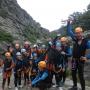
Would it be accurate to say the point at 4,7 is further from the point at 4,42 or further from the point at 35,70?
the point at 35,70

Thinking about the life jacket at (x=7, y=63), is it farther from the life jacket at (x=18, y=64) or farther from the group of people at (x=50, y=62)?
the life jacket at (x=18, y=64)

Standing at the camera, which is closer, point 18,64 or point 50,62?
point 50,62

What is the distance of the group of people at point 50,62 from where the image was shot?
39.7 feet

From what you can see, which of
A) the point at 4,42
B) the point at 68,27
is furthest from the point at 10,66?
the point at 4,42

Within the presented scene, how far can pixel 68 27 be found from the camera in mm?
12398

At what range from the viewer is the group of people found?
39.7 feet

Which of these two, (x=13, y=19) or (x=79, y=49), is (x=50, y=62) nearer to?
(x=79, y=49)

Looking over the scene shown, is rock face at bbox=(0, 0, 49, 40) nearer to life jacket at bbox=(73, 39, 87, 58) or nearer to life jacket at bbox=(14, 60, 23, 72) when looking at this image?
life jacket at bbox=(14, 60, 23, 72)

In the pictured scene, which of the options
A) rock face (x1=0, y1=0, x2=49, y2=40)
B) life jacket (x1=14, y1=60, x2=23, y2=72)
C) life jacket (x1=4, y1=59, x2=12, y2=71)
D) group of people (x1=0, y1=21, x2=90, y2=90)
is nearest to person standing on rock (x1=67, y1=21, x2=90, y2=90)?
group of people (x1=0, y1=21, x2=90, y2=90)

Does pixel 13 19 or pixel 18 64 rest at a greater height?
pixel 13 19

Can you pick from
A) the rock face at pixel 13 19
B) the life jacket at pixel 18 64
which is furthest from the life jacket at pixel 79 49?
the rock face at pixel 13 19

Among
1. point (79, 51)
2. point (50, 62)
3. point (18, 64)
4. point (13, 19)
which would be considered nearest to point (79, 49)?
point (79, 51)

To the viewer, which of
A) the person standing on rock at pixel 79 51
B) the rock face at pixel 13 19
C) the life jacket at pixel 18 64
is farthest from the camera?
the rock face at pixel 13 19

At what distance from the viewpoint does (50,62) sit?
1358 cm
